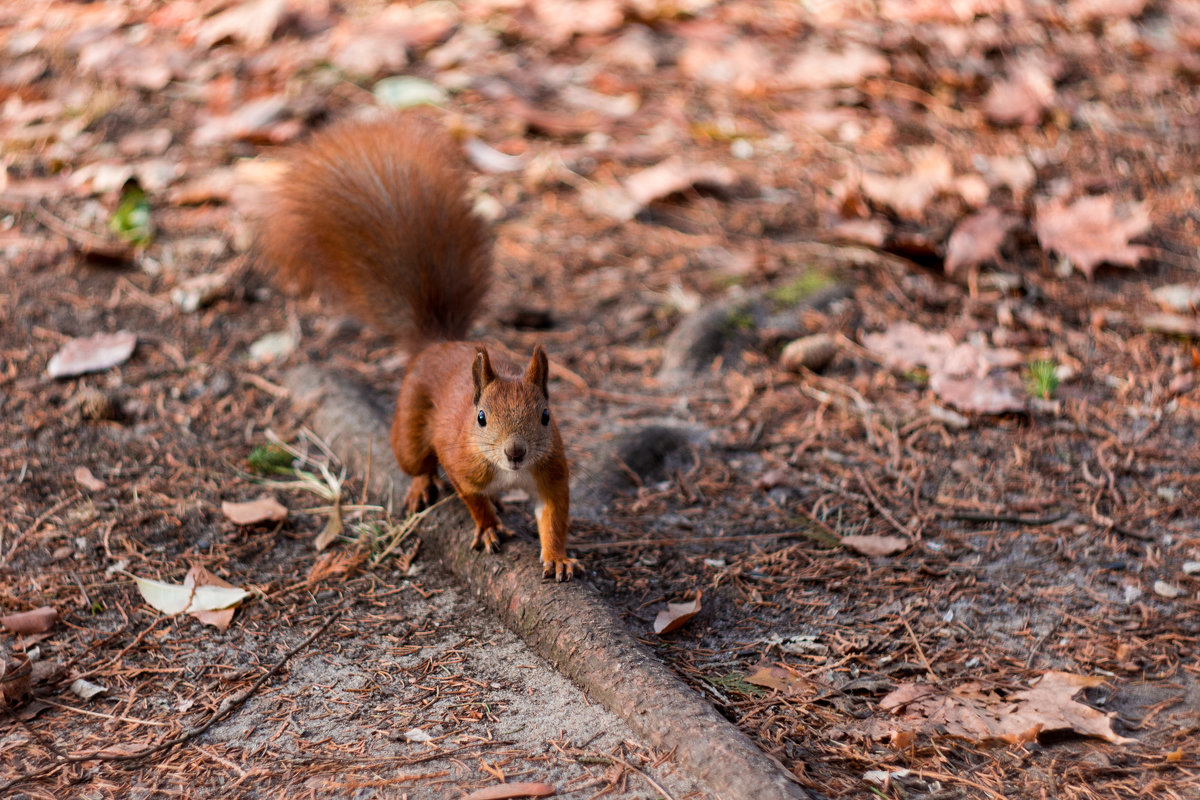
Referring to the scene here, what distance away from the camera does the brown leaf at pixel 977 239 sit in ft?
11.2

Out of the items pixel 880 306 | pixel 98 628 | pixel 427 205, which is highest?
pixel 427 205

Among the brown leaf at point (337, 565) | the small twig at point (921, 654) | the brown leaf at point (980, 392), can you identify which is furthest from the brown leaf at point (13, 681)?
the brown leaf at point (980, 392)

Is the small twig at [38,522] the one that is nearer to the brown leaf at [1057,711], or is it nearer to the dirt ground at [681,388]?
the dirt ground at [681,388]

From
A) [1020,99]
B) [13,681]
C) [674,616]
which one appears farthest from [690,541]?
[1020,99]

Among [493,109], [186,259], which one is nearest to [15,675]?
[186,259]

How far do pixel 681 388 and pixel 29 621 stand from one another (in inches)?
73.3

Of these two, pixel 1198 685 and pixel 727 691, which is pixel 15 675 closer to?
pixel 727 691

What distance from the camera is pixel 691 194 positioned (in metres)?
4.09

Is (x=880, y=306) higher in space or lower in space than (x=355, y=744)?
lower

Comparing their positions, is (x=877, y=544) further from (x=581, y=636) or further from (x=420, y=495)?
(x=420, y=495)

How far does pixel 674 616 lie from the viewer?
205 cm

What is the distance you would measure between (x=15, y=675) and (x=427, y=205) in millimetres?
1511

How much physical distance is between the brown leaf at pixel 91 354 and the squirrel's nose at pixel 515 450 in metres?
1.57

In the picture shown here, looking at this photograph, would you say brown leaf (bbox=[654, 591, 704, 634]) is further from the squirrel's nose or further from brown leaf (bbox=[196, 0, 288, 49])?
brown leaf (bbox=[196, 0, 288, 49])
